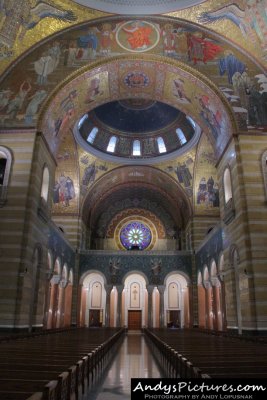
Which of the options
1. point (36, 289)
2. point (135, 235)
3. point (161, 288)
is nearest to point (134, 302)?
point (161, 288)

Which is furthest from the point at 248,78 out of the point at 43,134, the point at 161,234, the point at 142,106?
the point at 161,234

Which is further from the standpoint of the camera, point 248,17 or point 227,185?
point 227,185

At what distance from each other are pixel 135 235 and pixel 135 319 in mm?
7686

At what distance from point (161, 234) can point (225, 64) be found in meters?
19.2

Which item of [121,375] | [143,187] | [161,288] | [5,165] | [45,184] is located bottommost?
[121,375]

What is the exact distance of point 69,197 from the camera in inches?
1037

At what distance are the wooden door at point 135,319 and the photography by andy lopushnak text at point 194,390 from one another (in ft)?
96.6

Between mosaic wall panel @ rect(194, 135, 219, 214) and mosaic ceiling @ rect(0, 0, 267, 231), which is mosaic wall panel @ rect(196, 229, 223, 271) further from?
mosaic ceiling @ rect(0, 0, 267, 231)

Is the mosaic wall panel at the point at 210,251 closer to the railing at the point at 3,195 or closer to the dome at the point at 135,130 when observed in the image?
the dome at the point at 135,130

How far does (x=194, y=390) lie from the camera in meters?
2.58

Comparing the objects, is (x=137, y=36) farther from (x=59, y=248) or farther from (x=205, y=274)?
(x=205, y=274)

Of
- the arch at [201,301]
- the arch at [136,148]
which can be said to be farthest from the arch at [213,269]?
the arch at [136,148]

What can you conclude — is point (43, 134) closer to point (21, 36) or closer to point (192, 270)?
point (21, 36)

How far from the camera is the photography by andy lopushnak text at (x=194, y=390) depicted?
8.18 ft
